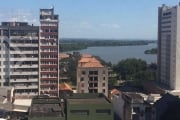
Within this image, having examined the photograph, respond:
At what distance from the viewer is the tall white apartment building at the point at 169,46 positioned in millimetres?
20297

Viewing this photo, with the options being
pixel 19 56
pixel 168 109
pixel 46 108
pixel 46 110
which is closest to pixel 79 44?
pixel 19 56

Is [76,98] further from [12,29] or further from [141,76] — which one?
[141,76]

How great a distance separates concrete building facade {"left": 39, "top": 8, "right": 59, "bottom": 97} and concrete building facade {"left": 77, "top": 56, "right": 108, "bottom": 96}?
40.3 inches

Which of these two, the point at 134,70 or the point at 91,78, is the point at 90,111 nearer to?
the point at 91,78

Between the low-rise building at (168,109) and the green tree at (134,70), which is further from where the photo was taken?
the green tree at (134,70)

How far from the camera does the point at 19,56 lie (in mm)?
17750

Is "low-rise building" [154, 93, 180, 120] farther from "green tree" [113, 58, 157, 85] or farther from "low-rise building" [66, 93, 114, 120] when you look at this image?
"green tree" [113, 58, 157, 85]

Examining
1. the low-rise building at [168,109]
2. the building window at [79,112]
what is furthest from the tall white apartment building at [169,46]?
the building window at [79,112]

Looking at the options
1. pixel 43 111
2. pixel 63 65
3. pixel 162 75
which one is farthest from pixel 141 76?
pixel 43 111

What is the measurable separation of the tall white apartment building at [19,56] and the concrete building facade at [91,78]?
1909 millimetres

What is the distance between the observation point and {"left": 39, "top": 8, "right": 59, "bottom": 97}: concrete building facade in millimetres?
17891

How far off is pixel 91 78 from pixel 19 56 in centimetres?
317

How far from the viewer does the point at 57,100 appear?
44.9ft

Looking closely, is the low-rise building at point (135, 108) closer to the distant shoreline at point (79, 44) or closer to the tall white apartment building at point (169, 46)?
the tall white apartment building at point (169, 46)
